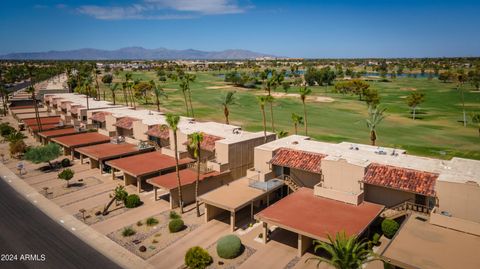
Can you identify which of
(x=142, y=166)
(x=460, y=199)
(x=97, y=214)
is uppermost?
(x=460, y=199)

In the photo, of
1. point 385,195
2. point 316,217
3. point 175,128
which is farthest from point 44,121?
point 385,195

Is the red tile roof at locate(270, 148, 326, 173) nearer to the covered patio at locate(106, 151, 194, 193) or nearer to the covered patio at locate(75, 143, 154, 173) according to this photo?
the covered patio at locate(106, 151, 194, 193)

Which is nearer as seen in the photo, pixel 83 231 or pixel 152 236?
pixel 152 236

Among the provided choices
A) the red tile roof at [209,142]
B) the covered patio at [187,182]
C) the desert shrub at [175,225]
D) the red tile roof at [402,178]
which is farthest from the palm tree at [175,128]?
the red tile roof at [402,178]

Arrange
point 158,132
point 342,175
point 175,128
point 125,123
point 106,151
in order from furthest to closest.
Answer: point 125,123
point 158,132
point 106,151
point 175,128
point 342,175

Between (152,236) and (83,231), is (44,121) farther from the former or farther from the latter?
(152,236)

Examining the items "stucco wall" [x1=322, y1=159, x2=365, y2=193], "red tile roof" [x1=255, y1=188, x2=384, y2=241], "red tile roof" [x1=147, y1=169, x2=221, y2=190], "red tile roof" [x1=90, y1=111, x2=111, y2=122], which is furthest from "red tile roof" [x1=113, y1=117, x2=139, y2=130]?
"stucco wall" [x1=322, y1=159, x2=365, y2=193]

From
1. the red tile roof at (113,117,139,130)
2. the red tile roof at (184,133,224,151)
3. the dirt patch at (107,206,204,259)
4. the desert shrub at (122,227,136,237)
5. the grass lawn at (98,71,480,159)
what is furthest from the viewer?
the grass lawn at (98,71,480,159)

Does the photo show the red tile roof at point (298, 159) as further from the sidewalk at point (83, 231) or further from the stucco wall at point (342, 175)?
the sidewalk at point (83, 231)
